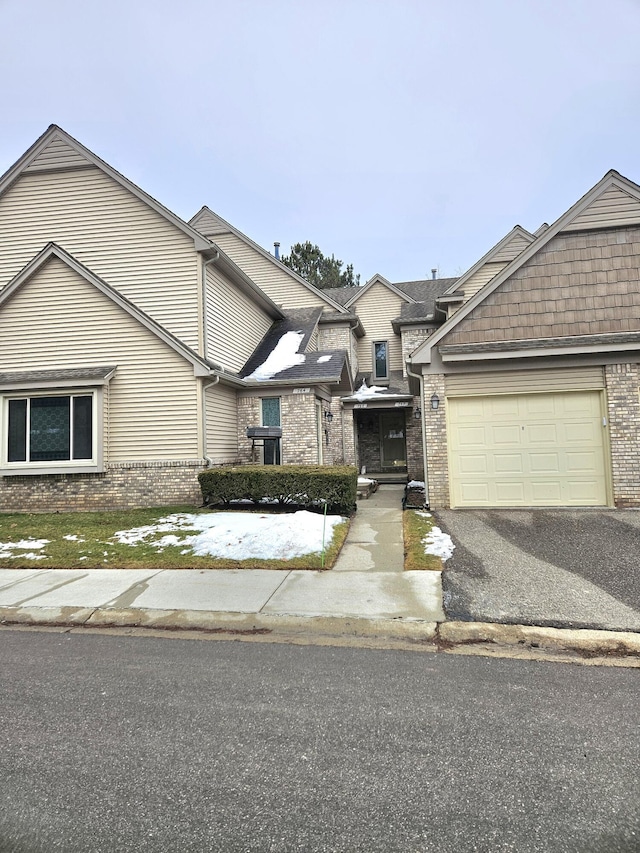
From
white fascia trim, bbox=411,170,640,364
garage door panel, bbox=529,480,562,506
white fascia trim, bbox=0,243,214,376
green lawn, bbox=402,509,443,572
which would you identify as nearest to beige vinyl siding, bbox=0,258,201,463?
white fascia trim, bbox=0,243,214,376

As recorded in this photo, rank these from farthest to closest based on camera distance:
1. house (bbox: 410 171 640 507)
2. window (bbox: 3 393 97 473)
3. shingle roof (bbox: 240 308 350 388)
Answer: shingle roof (bbox: 240 308 350 388) < window (bbox: 3 393 97 473) < house (bbox: 410 171 640 507)

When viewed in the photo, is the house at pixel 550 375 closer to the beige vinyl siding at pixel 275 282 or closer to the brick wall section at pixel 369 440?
the brick wall section at pixel 369 440

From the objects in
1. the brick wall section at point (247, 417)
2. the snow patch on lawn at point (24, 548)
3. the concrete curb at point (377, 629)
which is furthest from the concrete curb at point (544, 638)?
the brick wall section at point (247, 417)

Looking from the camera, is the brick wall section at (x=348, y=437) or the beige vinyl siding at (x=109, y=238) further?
the brick wall section at (x=348, y=437)

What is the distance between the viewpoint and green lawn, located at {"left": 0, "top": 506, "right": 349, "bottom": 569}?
7.14 metres

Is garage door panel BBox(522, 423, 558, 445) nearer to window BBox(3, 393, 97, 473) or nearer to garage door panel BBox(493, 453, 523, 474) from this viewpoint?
garage door panel BBox(493, 453, 523, 474)

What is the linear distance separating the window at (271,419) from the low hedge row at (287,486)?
413 centimetres

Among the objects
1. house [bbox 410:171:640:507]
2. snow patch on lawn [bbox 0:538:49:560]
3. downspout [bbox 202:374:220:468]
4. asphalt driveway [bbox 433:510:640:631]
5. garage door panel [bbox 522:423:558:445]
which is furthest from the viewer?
downspout [bbox 202:374:220:468]

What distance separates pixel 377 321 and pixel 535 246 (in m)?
13.1

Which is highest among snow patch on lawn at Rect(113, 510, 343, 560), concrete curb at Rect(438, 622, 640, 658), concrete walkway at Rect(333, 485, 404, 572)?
snow patch on lawn at Rect(113, 510, 343, 560)

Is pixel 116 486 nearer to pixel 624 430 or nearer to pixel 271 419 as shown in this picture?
pixel 271 419

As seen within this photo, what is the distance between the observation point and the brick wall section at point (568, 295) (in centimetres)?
1020

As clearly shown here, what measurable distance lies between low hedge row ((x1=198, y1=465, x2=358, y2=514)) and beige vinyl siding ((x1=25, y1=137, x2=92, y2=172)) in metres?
10.00

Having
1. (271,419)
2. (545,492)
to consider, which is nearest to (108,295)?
(271,419)
